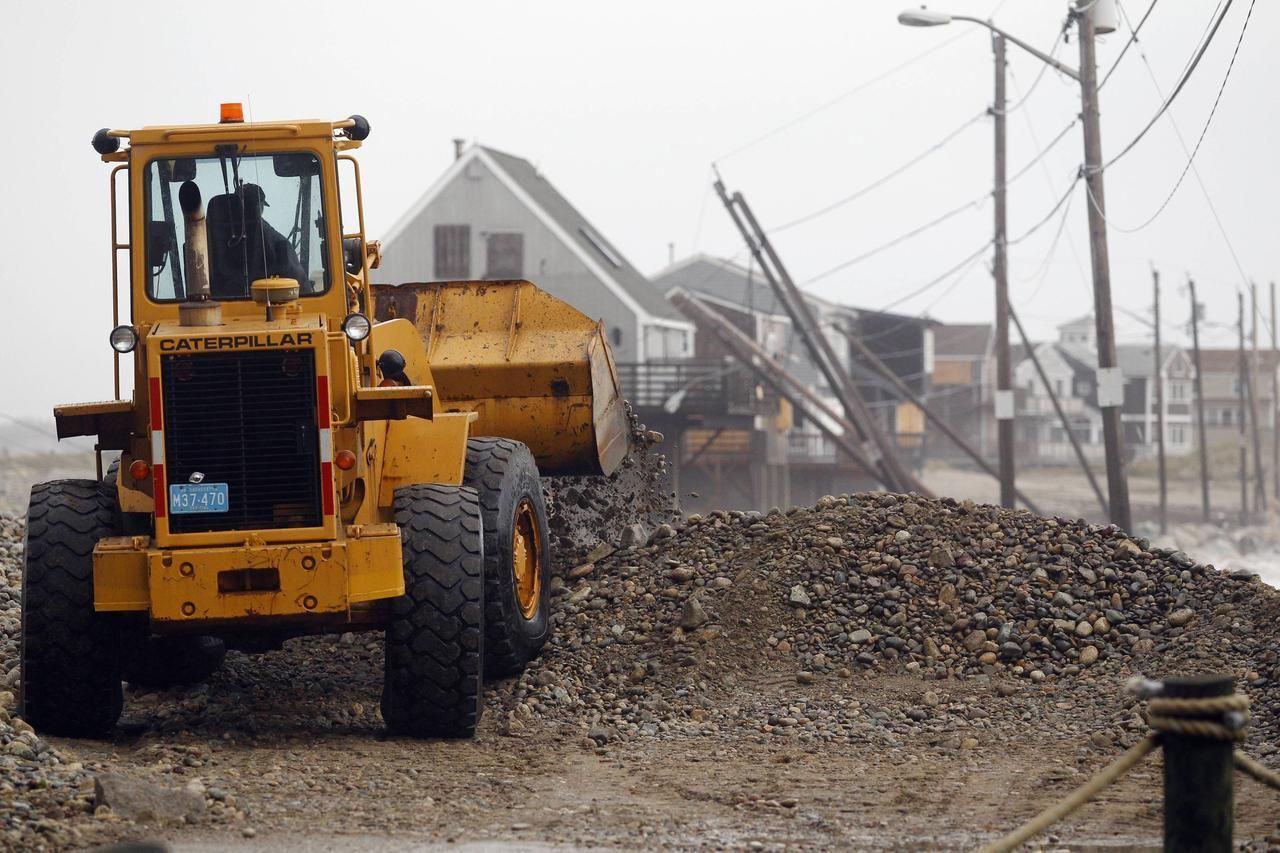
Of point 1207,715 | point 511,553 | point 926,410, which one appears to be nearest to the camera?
point 1207,715

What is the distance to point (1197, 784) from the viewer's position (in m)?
5.43

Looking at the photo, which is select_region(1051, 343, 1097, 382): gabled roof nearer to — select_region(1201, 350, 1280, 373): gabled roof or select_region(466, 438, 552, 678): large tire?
select_region(1201, 350, 1280, 373): gabled roof

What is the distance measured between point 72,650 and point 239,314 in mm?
2059

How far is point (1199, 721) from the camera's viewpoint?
5.33m

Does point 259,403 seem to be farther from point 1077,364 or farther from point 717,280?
point 1077,364

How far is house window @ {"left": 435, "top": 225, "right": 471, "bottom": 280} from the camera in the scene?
48.5 meters

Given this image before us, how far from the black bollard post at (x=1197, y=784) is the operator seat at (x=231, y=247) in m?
5.86

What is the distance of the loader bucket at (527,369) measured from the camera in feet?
41.7

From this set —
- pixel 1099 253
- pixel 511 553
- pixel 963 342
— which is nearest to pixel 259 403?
pixel 511 553

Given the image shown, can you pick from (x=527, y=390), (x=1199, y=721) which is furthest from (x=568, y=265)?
(x=1199, y=721)

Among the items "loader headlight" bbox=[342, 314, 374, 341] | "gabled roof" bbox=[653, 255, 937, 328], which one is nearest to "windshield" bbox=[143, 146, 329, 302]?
"loader headlight" bbox=[342, 314, 374, 341]

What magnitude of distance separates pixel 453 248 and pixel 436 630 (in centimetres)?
4026

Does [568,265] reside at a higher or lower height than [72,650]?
higher

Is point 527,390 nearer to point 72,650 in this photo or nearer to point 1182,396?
point 72,650
